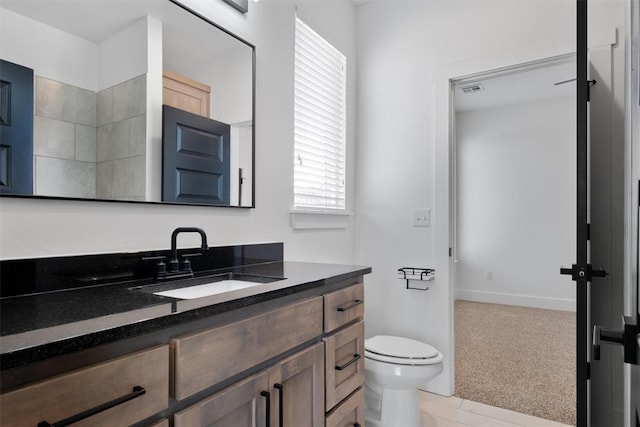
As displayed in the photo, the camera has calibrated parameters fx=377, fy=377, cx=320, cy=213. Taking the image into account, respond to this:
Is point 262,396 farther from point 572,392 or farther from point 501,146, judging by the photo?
point 501,146

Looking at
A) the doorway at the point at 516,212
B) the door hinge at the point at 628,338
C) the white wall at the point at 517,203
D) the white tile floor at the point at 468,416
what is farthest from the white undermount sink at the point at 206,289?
the white wall at the point at 517,203

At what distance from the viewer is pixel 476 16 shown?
2406 mm

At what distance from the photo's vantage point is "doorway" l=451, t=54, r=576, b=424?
3906mm

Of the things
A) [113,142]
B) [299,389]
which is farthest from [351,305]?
[113,142]

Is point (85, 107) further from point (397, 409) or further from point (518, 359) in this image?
point (518, 359)

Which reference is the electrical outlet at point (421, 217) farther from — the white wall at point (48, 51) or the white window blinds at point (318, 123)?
the white wall at point (48, 51)

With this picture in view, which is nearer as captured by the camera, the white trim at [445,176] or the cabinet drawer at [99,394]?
the cabinet drawer at [99,394]

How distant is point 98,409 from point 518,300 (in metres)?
5.11

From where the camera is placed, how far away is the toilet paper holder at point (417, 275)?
2.48 meters

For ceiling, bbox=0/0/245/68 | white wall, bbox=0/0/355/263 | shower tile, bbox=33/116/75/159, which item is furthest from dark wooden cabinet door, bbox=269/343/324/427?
ceiling, bbox=0/0/245/68

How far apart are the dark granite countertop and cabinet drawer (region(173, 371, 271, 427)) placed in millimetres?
203

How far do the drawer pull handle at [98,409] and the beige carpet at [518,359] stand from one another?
2259 millimetres

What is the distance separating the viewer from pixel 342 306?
1454 millimetres

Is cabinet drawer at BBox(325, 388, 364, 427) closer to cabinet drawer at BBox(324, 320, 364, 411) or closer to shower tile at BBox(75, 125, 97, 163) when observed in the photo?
cabinet drawer at BBox(324, 320, 364, 411)
